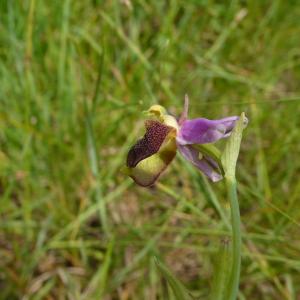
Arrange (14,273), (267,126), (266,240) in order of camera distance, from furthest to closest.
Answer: (267,126) → (14,273) → (266,240)

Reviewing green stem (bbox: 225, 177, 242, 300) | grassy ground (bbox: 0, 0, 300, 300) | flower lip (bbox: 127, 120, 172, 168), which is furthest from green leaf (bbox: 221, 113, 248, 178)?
grassy ground (bbox: 0, 0, 300, 300)

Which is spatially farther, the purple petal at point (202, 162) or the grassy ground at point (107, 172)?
the grassy ground at point (107, 172)

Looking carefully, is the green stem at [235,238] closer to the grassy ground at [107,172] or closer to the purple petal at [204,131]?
the purple petal at [204,131]

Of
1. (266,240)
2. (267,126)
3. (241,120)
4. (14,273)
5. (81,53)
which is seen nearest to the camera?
(241,120)

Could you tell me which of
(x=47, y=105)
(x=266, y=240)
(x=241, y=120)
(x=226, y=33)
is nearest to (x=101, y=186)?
(x=47, y=105)

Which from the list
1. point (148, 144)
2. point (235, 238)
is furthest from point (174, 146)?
point (235, 238)

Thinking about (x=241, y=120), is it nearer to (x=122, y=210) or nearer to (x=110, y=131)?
(x=110, y=131)

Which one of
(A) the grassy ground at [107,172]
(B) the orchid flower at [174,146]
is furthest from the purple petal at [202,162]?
(A) the grassy ground at [107,172]

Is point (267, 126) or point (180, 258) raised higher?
point (267, 126)

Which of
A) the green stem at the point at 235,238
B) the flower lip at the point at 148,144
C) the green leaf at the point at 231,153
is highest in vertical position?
the flower lip at the point at 148,144
